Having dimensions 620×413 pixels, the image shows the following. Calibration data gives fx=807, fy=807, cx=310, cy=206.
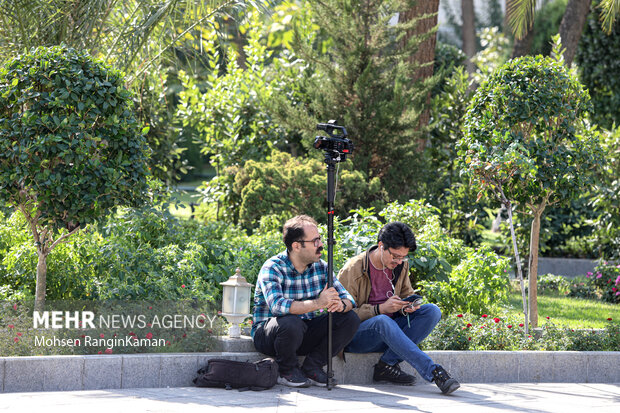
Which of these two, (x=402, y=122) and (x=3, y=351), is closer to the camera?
(x=3, y=351)

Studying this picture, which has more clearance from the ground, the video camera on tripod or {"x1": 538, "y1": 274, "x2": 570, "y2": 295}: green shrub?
the video camera on tripod

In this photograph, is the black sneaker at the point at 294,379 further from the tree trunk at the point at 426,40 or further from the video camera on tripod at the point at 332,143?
the tree trunk at the point at 426,40

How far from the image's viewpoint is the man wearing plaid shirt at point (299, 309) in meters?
5.37

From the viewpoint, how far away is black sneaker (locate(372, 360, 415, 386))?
226 inches

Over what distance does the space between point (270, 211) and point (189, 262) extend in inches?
116

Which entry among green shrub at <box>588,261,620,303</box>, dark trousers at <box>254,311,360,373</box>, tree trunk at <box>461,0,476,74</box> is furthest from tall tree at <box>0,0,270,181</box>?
tree trunk at <box>461,0,476,74</box>

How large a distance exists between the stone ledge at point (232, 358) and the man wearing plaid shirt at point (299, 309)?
26 cm

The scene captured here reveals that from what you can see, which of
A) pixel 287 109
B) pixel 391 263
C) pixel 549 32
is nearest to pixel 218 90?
pixel 287 109

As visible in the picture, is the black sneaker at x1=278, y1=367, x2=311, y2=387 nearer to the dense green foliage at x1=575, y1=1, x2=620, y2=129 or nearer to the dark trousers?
the dark trousers

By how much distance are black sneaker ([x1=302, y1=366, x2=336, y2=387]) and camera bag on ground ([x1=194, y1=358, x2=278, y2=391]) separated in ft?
0.96

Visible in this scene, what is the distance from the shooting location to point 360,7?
10.8 m

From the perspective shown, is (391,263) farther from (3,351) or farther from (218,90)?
(218,90)

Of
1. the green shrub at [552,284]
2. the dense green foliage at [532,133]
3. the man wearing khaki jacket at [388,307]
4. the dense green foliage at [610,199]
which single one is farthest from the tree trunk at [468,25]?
the man wearing khaki jacket at [388,307]

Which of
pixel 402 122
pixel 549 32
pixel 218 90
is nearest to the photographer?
pixel 402 122
